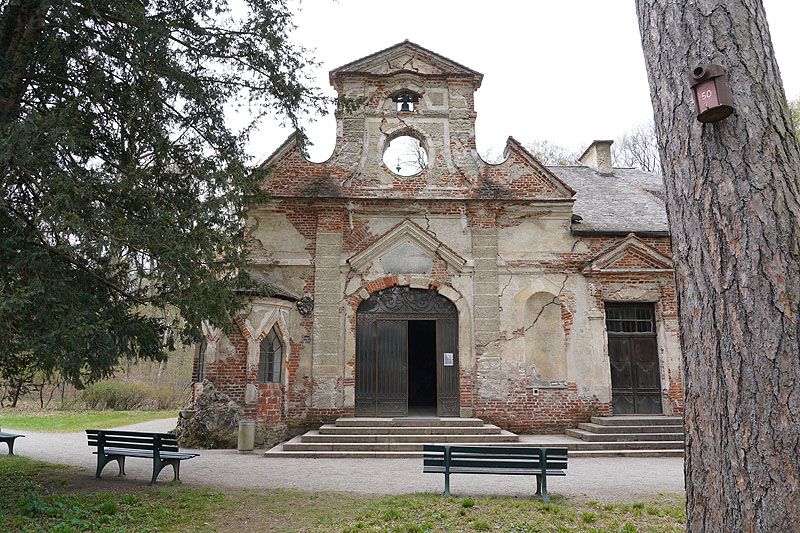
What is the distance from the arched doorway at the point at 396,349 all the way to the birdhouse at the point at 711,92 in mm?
10517

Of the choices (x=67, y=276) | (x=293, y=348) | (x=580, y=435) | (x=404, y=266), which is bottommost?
(x=580, y=435)

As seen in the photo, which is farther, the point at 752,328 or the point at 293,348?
the point at 293,348

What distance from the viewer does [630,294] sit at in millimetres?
13375

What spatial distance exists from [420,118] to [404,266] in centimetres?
401

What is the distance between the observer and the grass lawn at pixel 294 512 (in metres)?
5.68

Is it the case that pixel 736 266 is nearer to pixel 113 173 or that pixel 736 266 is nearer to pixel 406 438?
pixel 113 173

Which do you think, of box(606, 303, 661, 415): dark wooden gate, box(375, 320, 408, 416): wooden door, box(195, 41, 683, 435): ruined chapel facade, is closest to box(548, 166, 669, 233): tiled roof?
box(195, 41, 683, 435): ruined chapel facade

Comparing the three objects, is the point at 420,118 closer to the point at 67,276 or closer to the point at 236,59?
the point at 236,59

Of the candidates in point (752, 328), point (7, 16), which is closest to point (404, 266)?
point (7, 16)

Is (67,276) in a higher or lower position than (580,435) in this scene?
higher

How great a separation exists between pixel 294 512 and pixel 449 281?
25.6 ft

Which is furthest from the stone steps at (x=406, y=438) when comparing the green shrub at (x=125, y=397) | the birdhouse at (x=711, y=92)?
the green shrub at (x=125, y=397)

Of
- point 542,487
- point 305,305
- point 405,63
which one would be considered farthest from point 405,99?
point 542,487

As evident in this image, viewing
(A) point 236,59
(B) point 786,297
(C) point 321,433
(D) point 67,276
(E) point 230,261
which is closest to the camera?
(B) point 786,297
